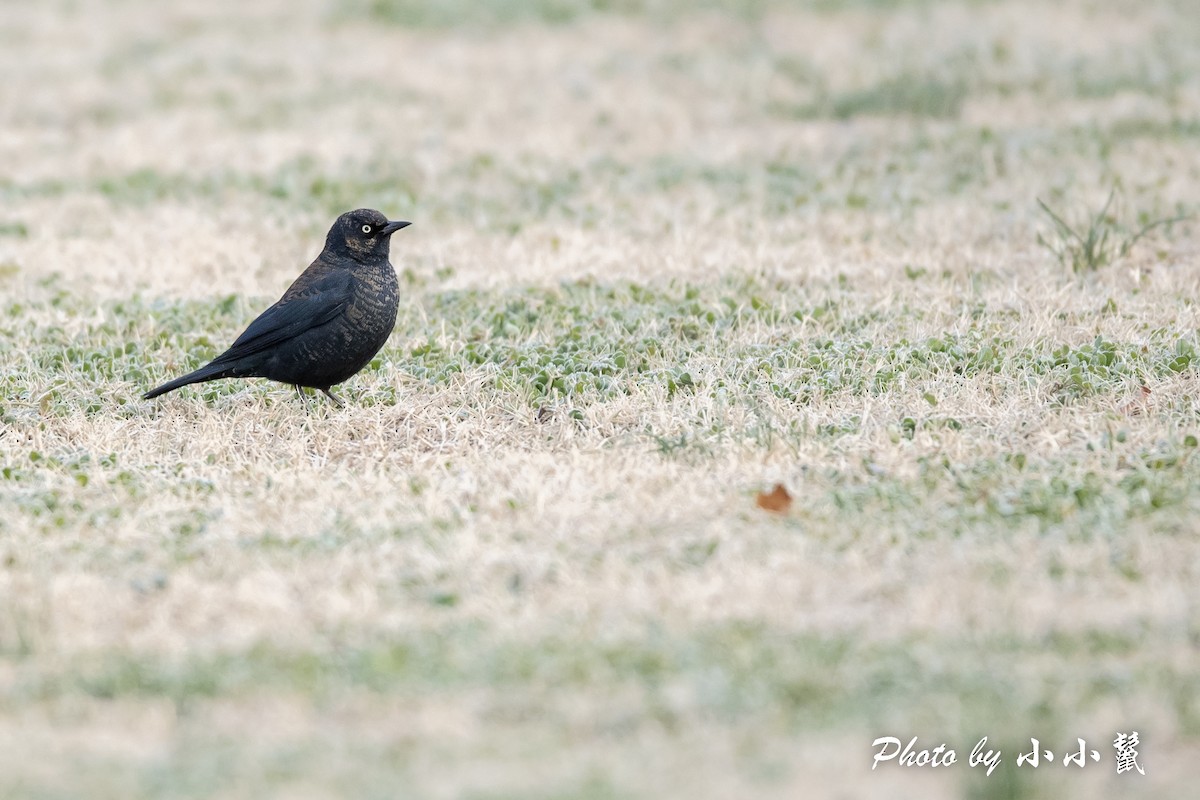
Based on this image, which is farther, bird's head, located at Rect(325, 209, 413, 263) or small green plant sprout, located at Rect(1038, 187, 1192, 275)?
small green plant sprout, located at Rect(1038, 187, 1192, 275)

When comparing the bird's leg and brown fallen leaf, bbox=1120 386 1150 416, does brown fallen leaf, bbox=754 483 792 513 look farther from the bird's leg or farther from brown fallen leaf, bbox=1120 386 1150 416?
the bird's leg

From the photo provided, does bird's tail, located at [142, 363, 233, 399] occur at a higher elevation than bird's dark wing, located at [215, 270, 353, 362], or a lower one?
lower

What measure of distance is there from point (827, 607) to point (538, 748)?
1.34m

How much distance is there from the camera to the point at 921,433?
6.76 metres

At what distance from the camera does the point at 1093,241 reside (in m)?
9.44

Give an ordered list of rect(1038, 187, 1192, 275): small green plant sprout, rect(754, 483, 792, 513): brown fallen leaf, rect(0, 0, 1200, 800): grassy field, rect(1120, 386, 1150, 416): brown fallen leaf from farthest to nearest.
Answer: rect(1038, 187, 1192, 275): small green plant sprout, rect(1120, 386, 1150, 416): brown fallen leaf, rect(754, 483, 792, 513): brown fallen leaf, rect(0, 0, 1200, 800): grassy field

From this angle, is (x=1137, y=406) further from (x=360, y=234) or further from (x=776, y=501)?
(x=360, y=234)

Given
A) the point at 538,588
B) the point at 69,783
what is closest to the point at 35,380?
the point at 538,588

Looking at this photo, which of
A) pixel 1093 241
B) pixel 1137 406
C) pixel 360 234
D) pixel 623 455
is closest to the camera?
pixel 623 455

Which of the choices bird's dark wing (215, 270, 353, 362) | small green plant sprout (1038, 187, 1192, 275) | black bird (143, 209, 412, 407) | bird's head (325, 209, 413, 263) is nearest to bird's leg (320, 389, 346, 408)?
black bird (143, 209, 412, 407)

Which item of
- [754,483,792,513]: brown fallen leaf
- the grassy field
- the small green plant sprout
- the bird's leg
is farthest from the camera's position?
the small green plant sprout

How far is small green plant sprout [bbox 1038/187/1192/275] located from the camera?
942 cm

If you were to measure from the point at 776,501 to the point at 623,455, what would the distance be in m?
0.93

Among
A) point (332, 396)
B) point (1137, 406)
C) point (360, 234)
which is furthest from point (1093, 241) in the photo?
point (332, 396)
